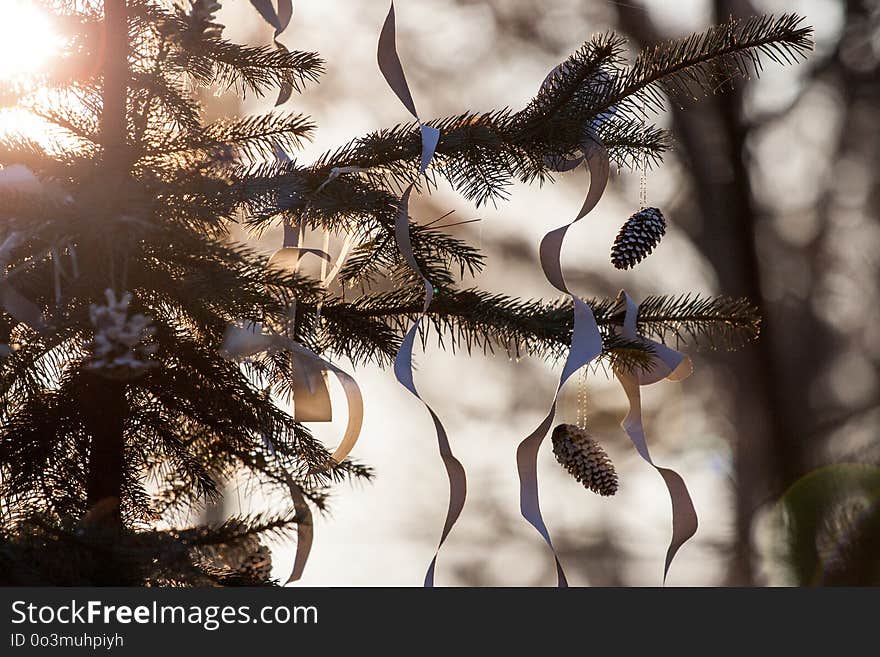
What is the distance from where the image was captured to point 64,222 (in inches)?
17.8

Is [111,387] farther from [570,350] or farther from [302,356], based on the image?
[570,350]

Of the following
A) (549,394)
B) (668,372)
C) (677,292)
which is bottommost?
(668,372)

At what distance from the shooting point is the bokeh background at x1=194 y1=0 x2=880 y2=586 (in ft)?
5.09

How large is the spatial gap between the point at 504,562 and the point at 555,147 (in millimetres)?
1265

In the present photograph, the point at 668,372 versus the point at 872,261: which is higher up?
the point at 872,261

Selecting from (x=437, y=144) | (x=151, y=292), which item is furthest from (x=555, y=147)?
(x=151, y=292)

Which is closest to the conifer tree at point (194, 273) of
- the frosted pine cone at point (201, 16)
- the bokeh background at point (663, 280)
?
the frosted pine cone at point (201, 16)

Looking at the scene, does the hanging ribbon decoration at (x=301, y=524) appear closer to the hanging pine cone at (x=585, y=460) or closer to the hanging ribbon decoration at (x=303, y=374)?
the hanging ribbon decoration at (x=303, y=374)

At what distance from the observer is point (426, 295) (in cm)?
52

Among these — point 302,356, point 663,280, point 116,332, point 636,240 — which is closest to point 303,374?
point 302,356

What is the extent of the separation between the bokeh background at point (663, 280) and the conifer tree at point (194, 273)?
944 millimetres

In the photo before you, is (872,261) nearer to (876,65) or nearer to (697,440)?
Answer: (876,65)

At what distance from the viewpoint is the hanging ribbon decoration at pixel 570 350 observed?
1.63 ft

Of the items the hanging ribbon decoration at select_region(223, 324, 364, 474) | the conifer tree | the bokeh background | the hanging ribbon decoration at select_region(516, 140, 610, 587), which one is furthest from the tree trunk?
the bokeh background
